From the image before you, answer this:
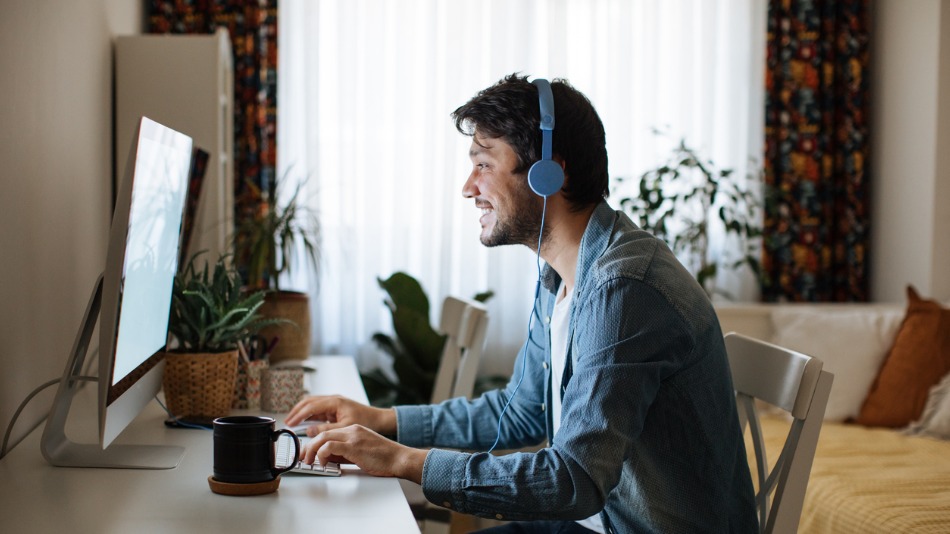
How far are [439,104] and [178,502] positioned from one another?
2918mm

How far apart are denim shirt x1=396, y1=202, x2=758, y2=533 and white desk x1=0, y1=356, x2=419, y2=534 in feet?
0.37

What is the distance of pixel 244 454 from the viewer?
1.16 meters

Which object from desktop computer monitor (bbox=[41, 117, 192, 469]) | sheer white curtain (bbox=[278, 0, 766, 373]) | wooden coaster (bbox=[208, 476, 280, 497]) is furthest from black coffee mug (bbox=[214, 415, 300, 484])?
sheer white curtain (bbox=[278, 0, 766, 373])

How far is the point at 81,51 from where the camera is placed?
6.53 ft

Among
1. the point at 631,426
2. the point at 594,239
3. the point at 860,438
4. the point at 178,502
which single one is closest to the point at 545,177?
the point at 594,239

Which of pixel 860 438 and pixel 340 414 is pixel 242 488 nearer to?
pixel 340 414

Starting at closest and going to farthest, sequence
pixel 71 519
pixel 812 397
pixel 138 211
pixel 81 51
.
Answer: pixel 71 519 < pixel 138 211 < pixel 812 397 < pixel 81 51

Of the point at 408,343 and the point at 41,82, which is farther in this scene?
the point at 408,343

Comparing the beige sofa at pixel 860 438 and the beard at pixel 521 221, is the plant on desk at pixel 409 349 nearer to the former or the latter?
the beige sofa at pixel 860 438

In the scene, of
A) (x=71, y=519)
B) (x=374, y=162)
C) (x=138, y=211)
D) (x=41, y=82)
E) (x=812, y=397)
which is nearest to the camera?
(x=71, y=519)

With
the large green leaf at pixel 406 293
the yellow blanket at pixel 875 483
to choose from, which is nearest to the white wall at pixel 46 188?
the large green leaf at pixel 406 293

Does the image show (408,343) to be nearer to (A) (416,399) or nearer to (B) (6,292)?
(A) (416,399)

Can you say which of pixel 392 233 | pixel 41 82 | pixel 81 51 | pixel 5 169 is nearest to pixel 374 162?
pixel 392 233

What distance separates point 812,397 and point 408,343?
2393 millimetres
